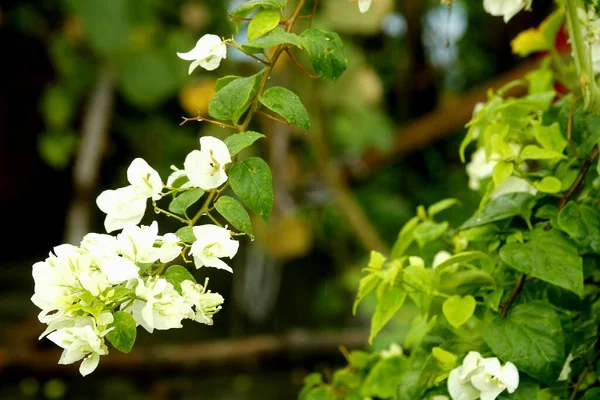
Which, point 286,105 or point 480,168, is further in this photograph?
point 480,168

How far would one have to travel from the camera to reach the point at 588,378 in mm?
630

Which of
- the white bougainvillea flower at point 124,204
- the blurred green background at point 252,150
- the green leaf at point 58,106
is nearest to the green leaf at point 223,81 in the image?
the white bougainvillea flower at point 124,204

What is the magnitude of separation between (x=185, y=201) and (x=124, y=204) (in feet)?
0.13

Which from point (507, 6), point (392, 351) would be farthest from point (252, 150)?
point (507, 6)

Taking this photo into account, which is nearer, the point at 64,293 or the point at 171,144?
the point at 64,293

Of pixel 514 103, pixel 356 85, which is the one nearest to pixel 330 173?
pixel 356 85

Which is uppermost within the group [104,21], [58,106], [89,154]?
[104,21]

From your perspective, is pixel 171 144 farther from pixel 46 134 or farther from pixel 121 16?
pixel 121 16

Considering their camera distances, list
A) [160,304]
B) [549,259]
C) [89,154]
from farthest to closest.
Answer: [89,154] < [549,259] < [160,304]

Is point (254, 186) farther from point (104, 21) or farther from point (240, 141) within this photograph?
point (104, 21)

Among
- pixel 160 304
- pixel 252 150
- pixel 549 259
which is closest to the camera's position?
pixel 160 304

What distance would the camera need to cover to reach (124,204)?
48 cm

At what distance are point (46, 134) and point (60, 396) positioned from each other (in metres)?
1.01

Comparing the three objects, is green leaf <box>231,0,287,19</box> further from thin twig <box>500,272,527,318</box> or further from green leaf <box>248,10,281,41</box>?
thin twig <box>500,272,527,318</box>
